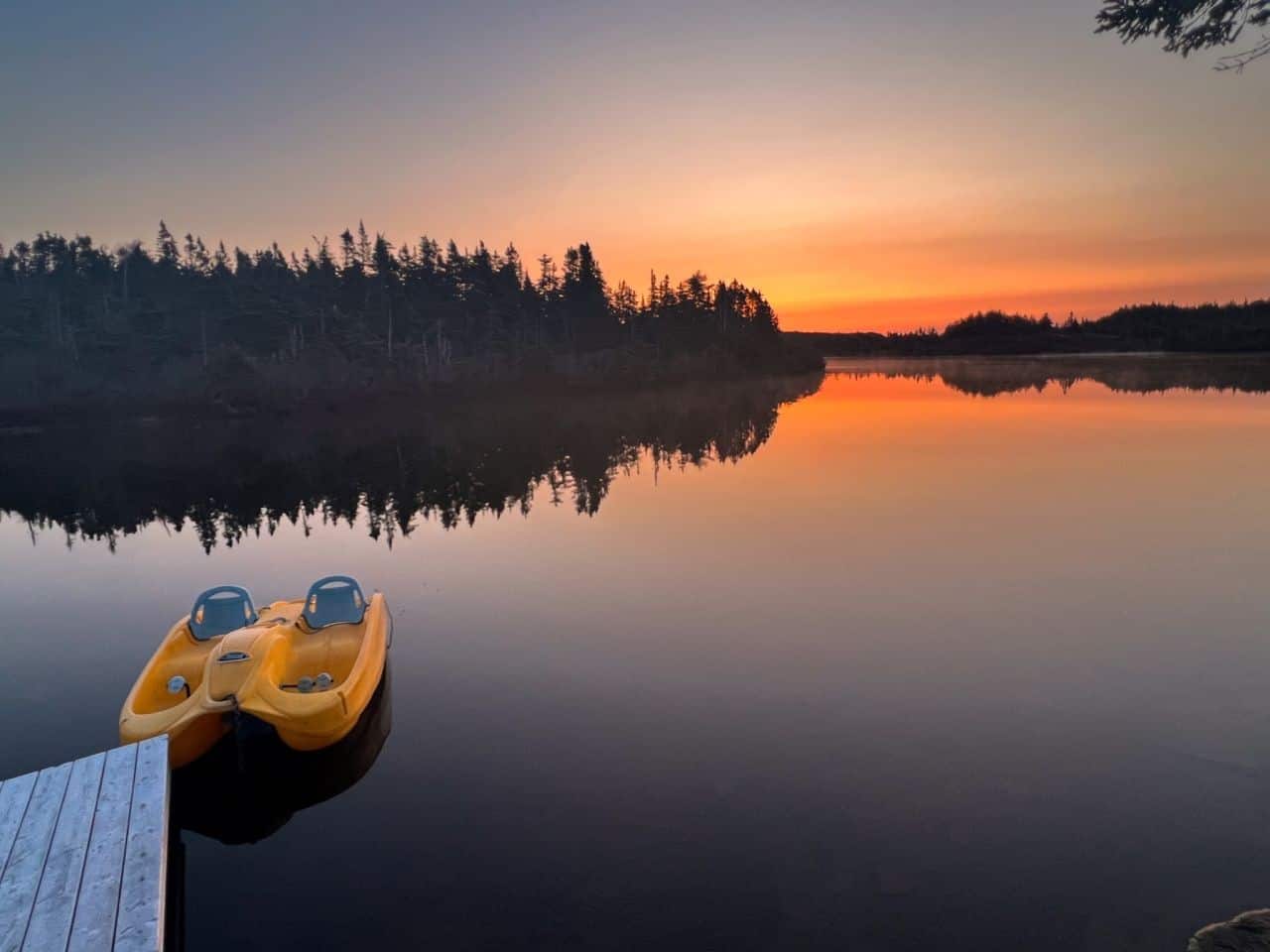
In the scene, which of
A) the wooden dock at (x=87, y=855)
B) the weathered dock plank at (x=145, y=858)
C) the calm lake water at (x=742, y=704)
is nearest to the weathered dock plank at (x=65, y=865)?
the wooden dock at (x=87, y=855)

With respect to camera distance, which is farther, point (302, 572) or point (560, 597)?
point (302, 572)

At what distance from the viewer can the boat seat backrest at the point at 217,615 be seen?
12594mm

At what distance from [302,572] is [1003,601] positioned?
19.8 meters

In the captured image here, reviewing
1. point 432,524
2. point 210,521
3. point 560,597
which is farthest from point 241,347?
point 560,597

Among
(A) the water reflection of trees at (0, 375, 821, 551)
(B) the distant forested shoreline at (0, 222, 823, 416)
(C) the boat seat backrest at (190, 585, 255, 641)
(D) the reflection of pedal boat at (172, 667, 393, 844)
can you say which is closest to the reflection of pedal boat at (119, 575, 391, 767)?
(C) the boat seat backrest at (190, 585, 255, 641)

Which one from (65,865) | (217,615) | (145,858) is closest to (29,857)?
(65,865)

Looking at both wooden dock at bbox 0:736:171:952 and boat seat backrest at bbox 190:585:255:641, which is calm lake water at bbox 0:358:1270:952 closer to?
wooden dock at bbox 0:736:171:952

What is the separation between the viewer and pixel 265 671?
10484mm

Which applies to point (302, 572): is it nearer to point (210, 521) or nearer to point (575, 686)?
point (210, 521)

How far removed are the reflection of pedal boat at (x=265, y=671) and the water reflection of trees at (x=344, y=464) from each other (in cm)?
1252

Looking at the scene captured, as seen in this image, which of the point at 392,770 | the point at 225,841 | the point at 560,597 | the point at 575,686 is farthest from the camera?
the point at 560,597

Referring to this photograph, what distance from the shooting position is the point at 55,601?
61.2ft

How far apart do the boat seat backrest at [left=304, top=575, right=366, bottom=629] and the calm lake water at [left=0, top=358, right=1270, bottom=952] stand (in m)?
1.70

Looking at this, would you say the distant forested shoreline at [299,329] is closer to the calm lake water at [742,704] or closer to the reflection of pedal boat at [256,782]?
the calm lake water at [742,704]
